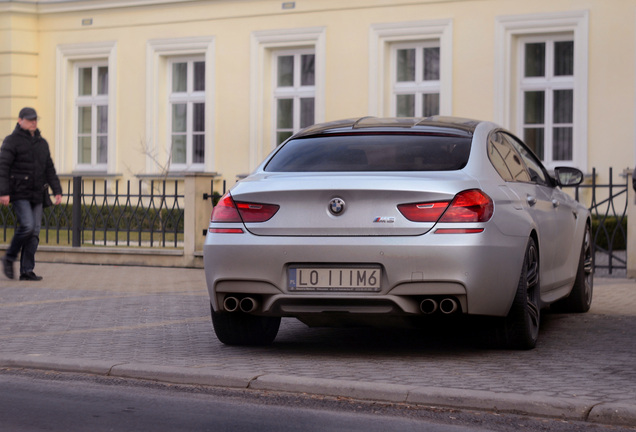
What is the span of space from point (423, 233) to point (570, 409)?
155cm

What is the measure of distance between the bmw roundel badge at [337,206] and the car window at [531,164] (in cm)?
196

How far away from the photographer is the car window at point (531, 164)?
8.40m

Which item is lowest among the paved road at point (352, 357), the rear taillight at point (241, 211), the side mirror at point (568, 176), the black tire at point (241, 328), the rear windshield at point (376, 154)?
the paved road at point (352, 357)

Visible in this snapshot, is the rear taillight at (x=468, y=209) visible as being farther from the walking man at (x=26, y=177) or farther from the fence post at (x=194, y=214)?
the fence post at (x=194, y=214)

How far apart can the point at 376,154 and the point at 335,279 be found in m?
0.95

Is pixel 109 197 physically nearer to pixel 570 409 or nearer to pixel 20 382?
pixel 20 382

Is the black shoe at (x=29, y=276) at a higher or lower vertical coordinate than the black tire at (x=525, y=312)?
lower

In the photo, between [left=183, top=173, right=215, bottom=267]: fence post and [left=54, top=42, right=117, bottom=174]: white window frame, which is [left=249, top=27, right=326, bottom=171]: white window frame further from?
[left=183, top=173, right=215, bottom=267]: fence post

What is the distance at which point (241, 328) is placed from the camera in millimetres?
7539

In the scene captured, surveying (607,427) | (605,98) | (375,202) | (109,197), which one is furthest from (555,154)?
(607,427)

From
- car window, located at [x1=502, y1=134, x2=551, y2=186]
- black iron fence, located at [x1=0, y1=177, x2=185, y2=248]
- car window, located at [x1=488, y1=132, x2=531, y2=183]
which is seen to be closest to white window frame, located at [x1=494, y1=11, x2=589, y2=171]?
black iron fence, located at [x1=0, y1=177, x2=185, y2=248]

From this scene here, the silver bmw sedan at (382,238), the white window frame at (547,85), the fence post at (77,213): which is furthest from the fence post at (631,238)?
the white window frame at (547,85)

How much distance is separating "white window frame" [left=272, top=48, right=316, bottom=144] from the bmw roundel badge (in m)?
15.6

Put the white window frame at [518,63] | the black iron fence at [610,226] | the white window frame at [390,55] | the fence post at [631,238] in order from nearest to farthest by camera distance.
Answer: the fence post at [631,238] → the black iron fence at [610,226] → the white window frame at [518,63] → the white window frame at [390,55]
